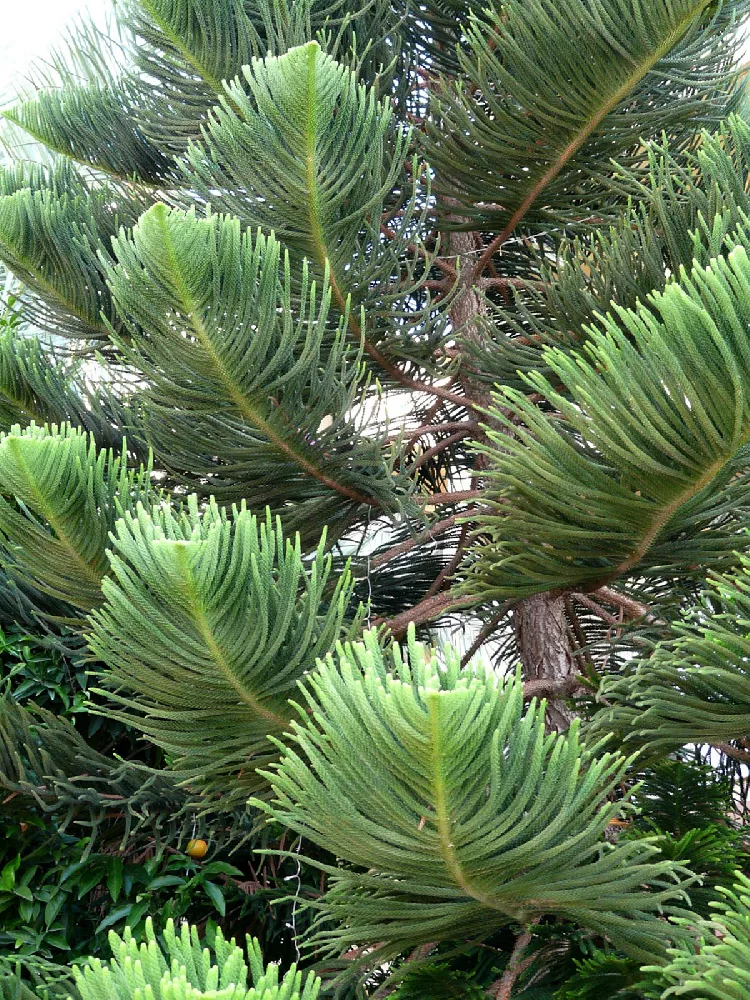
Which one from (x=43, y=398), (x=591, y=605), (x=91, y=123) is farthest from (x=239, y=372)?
(x=91, y=123)

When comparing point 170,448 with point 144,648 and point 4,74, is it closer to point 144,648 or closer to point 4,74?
point 144,648

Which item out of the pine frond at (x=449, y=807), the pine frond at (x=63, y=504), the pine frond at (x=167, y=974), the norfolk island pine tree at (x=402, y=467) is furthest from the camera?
the pine frond at (x=63, y=504)

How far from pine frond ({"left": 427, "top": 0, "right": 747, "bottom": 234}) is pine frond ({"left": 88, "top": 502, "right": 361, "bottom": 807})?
87 centimetres

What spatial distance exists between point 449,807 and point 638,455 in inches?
18.6

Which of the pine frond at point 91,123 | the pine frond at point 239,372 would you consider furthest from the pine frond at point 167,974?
the pine frond at point 91,123

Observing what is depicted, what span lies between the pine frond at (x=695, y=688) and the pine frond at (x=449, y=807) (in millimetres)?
196

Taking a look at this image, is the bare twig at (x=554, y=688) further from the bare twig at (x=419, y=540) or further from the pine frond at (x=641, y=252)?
the pine frond at (x=641, y=252)

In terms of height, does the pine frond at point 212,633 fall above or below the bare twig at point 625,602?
below

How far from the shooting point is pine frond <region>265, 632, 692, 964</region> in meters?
0.89

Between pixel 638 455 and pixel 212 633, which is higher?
pixel 638 455

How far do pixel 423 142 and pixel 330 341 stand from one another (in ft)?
1.35

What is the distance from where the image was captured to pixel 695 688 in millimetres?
1251

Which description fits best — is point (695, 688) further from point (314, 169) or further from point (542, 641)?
point (314, 169)

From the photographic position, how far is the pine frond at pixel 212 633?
112 centimetres
